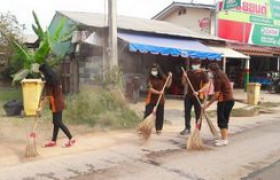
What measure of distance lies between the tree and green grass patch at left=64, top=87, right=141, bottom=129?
1374cm

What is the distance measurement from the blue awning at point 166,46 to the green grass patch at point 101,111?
3403mm

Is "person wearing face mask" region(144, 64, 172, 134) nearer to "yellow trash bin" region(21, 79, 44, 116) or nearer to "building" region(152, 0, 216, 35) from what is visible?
"yellow trash bin" region(21, 79, 44, 116)

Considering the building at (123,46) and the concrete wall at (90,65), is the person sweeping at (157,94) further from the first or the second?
the concrete wall at (90,65)

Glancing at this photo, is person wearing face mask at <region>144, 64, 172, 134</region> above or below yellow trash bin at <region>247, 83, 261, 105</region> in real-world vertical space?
above

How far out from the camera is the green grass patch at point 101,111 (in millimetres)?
11055

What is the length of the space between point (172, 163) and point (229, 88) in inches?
96.4

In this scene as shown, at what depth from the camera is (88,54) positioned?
17297 mm

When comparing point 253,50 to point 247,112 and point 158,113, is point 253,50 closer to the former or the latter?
point 247,112

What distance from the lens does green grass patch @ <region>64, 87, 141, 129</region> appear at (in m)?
11.1

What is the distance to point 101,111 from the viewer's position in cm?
1139

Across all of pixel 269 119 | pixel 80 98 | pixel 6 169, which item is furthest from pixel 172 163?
pixel 269 119

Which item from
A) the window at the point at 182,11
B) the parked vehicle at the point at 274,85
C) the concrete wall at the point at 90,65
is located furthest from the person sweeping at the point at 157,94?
the window at the point at 182,11

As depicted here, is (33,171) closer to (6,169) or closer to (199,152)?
(6,169)

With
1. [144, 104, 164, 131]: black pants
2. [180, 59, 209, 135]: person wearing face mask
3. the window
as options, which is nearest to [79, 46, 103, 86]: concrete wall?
[144, 104, 164, 131]: black pants
